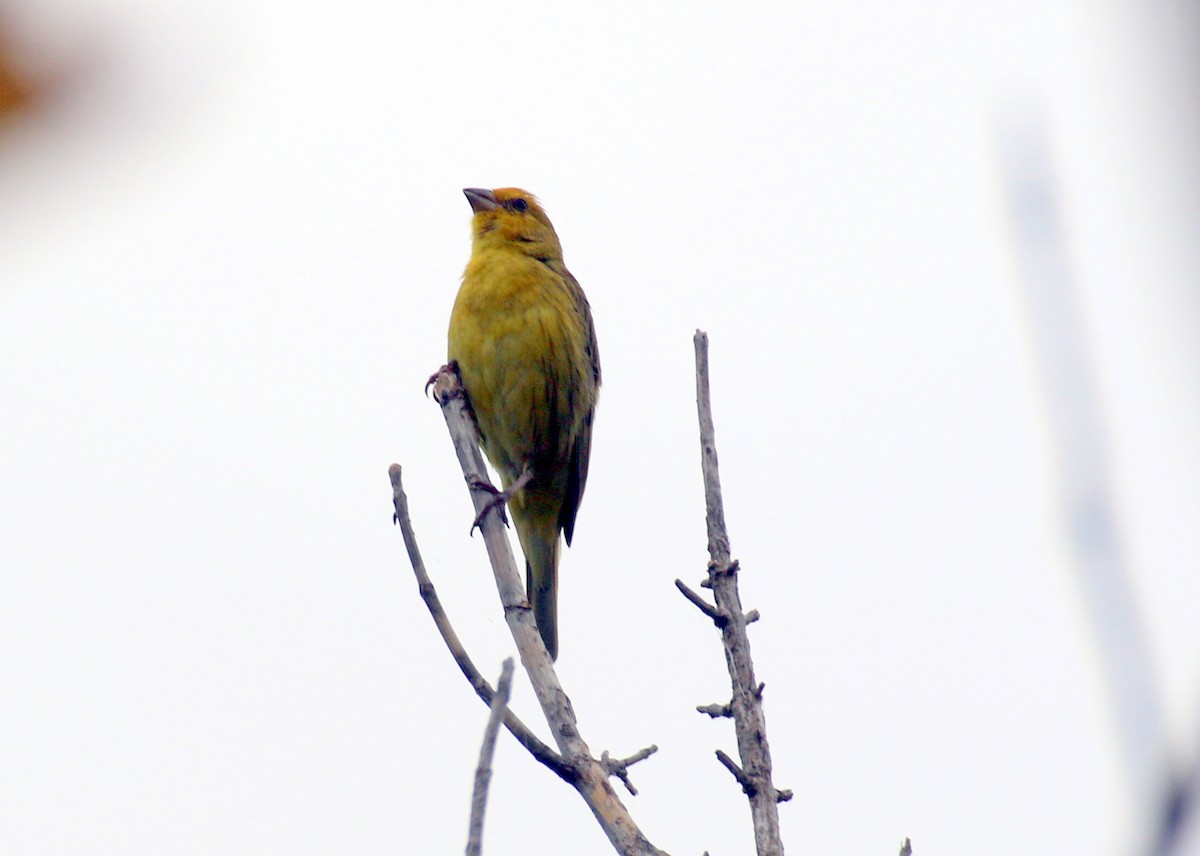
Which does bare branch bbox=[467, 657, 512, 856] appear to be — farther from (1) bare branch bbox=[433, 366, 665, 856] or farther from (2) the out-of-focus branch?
(2) the out-of-focus branch

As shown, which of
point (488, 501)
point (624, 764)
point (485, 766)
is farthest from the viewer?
point (488, 501)

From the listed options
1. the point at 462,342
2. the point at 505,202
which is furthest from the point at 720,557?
the point at 505,202

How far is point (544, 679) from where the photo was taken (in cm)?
330

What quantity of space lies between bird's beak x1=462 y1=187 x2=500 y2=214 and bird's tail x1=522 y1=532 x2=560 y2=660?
71.4 inches

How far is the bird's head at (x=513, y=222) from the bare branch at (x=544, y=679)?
7.85ft

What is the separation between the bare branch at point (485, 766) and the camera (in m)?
2.00

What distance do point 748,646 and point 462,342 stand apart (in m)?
2.98

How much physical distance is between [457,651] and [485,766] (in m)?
1.11

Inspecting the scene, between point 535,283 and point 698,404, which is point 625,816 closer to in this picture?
point 698,404

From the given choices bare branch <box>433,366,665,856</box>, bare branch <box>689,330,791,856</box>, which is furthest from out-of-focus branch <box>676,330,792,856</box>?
bare branch <box>433,366,665,856</box>

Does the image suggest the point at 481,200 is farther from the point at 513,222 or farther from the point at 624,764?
the point at 624,764

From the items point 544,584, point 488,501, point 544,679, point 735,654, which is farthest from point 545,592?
point 735,654

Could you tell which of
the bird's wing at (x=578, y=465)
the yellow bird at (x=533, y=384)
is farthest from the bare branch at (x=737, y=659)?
the bird's wing at (x=578, y=465)

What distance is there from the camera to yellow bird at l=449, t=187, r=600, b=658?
5.92 m
